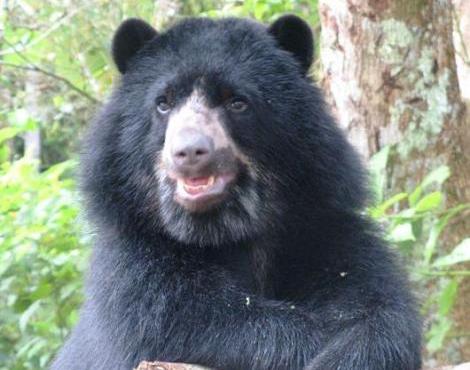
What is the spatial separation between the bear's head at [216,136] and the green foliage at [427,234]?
292mm

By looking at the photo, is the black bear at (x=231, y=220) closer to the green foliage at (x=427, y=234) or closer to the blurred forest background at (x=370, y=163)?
the green foliage at (x=427, y=234)

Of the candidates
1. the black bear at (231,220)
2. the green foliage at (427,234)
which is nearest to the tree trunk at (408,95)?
the green foliage at (427,234)

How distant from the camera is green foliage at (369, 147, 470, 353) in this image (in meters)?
4.66

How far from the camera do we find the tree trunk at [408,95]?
252 inches

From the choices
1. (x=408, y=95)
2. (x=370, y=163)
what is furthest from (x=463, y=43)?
(x=370, y=163)

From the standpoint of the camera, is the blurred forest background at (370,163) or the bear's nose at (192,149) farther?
Answer: the blurred forest background at (370,163)

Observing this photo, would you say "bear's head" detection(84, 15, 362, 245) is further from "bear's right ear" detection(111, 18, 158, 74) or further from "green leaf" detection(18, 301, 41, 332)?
"green leaf" detection(18, 301, 41, 332)

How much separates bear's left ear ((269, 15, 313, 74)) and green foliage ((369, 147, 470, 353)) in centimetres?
74

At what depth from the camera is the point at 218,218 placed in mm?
4805

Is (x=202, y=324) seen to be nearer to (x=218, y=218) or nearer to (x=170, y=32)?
(x=218, y=218)

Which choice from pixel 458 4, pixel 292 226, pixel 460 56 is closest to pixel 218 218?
pixel 292 226

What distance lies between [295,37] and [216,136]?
2.74 feet

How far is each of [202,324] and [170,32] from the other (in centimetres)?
148

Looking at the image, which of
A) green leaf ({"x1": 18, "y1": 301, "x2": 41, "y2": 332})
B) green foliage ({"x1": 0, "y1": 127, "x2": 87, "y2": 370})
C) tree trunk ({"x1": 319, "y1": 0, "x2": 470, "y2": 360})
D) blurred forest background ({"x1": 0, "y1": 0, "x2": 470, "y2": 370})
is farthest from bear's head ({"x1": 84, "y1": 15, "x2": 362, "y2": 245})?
green leaf ({"x1": 18, "y1": 301, "x2": 41, "y2": 332})
